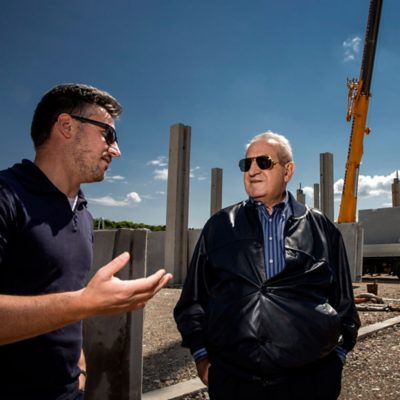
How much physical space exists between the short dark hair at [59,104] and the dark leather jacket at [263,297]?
1.01 meters

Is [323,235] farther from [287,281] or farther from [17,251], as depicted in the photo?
[17,251]

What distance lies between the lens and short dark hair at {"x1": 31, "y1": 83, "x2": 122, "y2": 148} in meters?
1.83

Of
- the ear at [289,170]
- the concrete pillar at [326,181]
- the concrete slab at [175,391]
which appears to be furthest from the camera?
the concrete pillar at [326,181]

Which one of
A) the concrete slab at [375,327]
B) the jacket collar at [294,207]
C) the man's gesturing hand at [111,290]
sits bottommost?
the concrete slab at [375,327]

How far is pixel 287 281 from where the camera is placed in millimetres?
2064

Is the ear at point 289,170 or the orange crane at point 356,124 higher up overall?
the orange crane at point 356,124

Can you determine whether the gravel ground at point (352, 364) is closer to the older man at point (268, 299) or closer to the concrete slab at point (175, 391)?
the concrete slab at point (175, 391)

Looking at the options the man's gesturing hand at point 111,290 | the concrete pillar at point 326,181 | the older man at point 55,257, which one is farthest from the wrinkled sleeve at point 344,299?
the concrete pillar at point 326,181

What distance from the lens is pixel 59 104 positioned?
1870 millimetres

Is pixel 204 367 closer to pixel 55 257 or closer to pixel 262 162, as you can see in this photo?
pixel 55 257

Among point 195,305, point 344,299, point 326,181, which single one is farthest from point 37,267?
point 326,181

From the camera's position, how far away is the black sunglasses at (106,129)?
188 cm

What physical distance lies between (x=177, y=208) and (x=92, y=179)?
446 inches

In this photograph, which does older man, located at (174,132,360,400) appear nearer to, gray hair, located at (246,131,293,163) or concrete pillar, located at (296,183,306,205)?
gray hair, located at (246,131,293,163)
